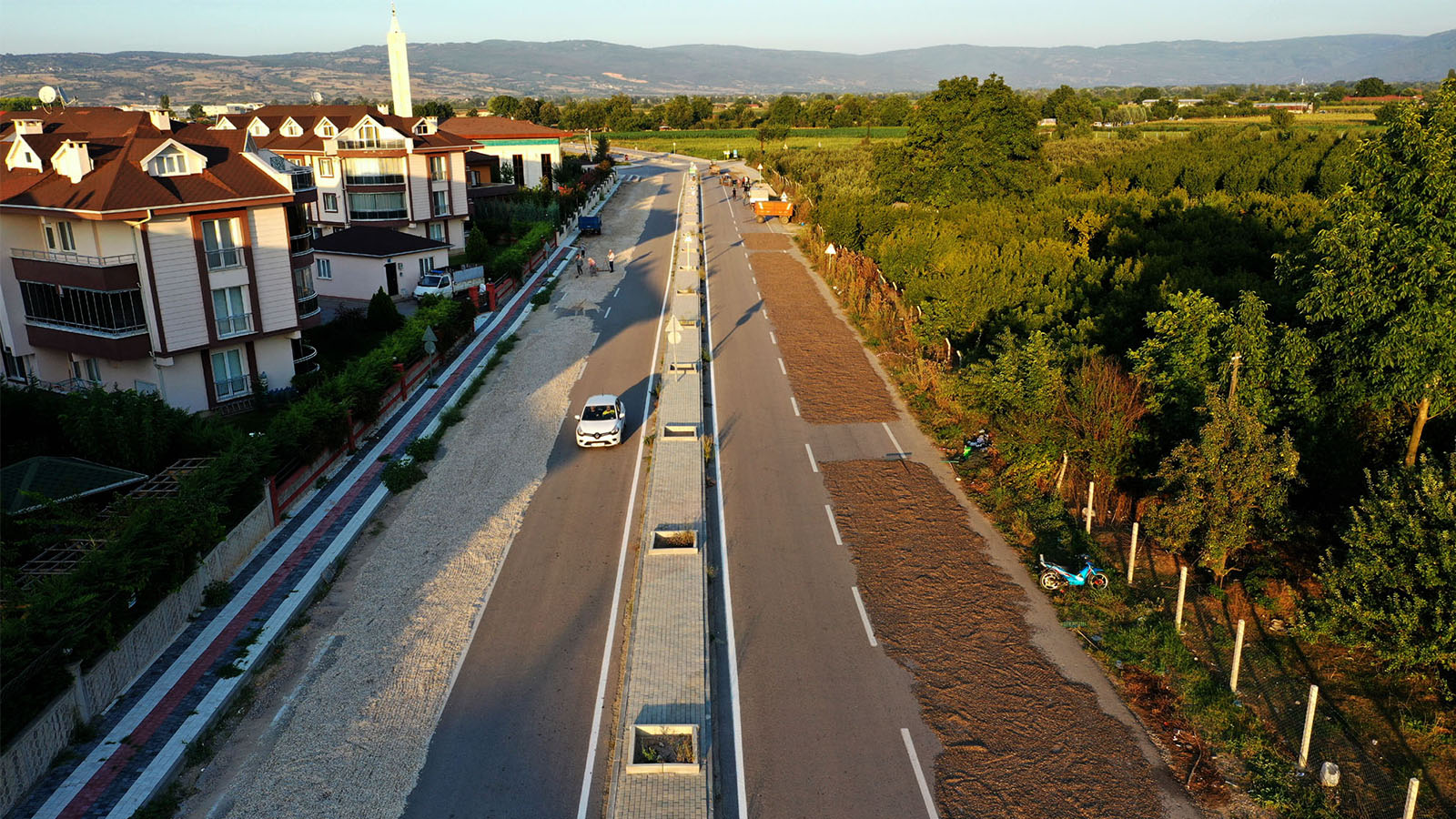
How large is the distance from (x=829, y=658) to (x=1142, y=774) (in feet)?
18.2

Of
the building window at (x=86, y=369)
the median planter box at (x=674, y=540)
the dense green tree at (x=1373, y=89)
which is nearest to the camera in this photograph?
the median planter box at (x=674, y=540)

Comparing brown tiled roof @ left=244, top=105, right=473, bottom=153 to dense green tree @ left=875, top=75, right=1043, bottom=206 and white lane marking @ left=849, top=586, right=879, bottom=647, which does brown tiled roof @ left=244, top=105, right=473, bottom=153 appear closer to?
dense green tree @ left=875, top=75, right=1043, bottom=206

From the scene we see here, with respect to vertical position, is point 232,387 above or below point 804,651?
above

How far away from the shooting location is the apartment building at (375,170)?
5325cm

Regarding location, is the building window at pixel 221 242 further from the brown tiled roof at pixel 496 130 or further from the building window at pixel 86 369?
the brown tiled roof at pixel 496 130

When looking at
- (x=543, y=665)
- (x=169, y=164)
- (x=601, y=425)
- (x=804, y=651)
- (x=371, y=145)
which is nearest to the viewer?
(x=543, y=665)

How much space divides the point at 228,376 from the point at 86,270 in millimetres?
5316

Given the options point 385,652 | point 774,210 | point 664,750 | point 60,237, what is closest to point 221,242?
point 60,237

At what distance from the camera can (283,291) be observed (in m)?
32.7

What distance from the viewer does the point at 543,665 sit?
17281mm

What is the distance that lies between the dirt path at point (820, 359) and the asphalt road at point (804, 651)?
1.23 meters

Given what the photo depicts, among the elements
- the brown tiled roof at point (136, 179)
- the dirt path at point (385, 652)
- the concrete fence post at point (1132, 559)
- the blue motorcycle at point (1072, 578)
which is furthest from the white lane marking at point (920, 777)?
the brown tiled roof at point (136, 179)

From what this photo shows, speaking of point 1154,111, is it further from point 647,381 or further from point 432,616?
point 432,616

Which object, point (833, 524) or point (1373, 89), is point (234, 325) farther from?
point (1373, 89)
